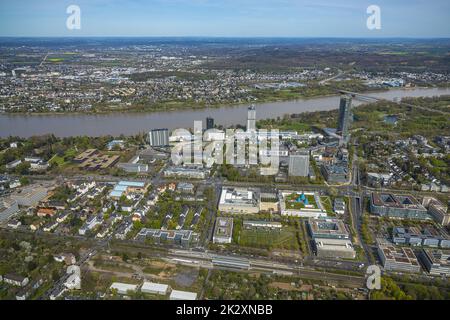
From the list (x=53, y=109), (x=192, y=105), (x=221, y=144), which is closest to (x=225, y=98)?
(x=192, y=105)

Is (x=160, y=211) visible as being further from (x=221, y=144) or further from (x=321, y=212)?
(x=221, y=144)

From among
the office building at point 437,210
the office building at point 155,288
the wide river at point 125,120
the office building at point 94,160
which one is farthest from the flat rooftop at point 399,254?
the wide river at point 125,120

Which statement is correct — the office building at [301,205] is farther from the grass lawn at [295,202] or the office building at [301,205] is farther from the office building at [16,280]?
the office building at [16,280]

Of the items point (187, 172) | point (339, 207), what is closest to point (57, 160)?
point (187, 172)

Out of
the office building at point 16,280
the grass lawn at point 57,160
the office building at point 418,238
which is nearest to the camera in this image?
the office building at point 16,280

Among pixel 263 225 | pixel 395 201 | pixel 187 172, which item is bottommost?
pixel 263 225

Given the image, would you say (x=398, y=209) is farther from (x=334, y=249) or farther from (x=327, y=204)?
(x=334, y=249)

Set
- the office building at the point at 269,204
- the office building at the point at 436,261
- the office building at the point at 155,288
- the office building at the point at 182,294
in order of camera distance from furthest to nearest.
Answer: the office building at the point at 269,204
the office building at the point at 436,261
the office building at the point at 155,288
the office building at the point at 182,294
